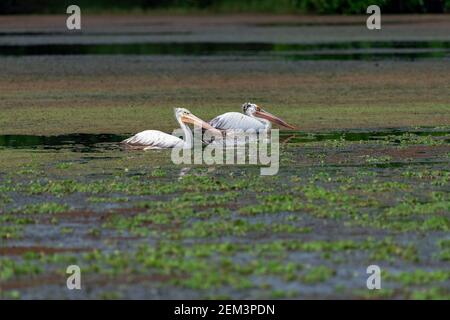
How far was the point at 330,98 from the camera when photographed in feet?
73.0

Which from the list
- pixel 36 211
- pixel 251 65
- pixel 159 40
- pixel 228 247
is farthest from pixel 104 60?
pixel 228 247

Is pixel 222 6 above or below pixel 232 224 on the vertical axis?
above

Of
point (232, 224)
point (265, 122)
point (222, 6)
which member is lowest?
point (232, 224)

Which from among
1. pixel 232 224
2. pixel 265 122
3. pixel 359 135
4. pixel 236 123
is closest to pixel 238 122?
pixel 236 123

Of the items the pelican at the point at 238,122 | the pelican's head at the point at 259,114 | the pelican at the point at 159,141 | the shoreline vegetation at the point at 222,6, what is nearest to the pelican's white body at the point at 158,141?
the pelican at the point at 159,141

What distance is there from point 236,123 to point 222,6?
36877 millimetres

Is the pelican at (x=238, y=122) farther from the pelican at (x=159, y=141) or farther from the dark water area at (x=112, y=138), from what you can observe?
the pelican at (x=159, y=141)

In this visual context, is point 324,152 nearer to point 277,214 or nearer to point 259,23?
point 277,214

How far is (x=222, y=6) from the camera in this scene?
176 feet

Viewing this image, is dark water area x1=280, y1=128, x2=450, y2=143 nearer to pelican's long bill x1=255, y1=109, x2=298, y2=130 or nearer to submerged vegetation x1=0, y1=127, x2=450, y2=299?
pelican's long bill x1=255, y1=109, x2=298, y2=130

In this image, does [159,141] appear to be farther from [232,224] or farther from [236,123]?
[232,224]

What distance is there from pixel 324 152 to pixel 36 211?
4611 millimetres

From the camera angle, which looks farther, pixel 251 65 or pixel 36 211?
pixel 251 65

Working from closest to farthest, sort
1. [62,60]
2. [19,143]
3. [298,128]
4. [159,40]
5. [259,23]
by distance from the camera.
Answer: [19,143], [298,128], [62,60], [159,40], [259,23]
